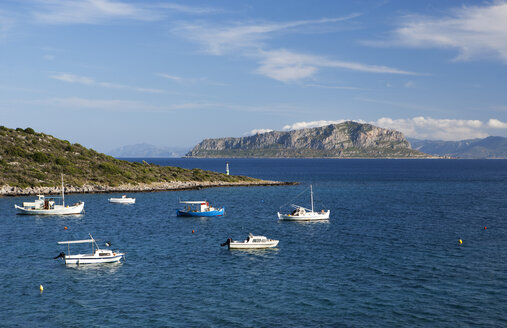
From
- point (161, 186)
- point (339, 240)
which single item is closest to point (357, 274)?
point (339, 240)

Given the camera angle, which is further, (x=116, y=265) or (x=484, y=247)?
(x=484, y=247)

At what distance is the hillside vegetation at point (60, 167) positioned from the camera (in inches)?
5103

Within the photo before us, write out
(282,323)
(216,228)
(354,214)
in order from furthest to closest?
Result: (354,214)
(216,228)
(282,323)

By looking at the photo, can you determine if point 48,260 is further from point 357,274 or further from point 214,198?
point 214,198

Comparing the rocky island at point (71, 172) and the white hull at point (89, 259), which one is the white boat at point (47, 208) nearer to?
the rocky island at point (71, 172)

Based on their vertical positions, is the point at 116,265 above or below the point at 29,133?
below

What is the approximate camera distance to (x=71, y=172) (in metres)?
140

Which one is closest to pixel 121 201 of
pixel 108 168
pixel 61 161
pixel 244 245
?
pixel 108 168

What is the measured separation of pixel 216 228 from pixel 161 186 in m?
74.5

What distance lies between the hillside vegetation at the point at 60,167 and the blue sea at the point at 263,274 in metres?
44.3

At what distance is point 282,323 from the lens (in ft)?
110

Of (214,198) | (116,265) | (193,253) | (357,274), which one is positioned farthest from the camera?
(214,198)

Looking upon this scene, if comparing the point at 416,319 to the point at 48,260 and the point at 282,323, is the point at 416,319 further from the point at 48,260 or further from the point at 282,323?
the point at 48,260

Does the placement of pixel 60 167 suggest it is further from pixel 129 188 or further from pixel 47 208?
pixel 47 208
